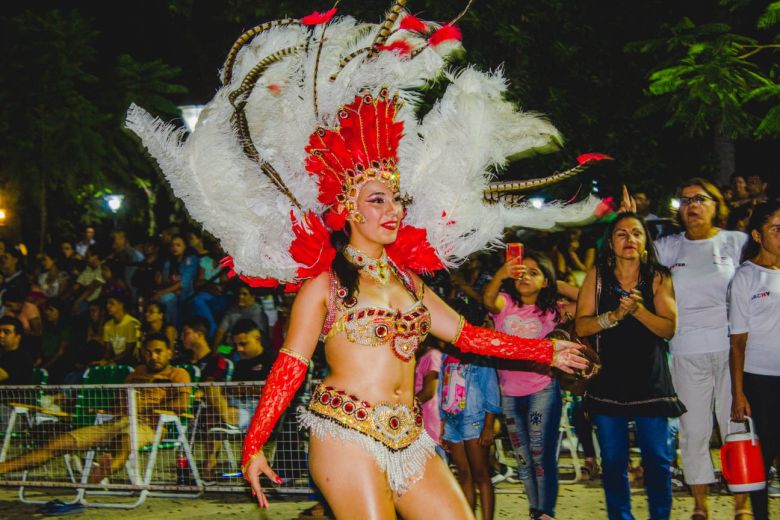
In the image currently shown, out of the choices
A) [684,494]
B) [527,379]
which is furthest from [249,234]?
[684,494]

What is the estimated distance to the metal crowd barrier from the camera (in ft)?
23.1

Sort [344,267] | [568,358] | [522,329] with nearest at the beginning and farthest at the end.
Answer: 1. [344,267]
2. [568,358]
3. [522,329]

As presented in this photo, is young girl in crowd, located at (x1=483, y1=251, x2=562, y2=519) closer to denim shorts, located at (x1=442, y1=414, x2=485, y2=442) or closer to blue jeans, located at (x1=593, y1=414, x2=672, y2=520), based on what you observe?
denim shorts, located at (x1=442, y1=414, x2=485, y2=442)

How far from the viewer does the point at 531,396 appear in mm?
5684

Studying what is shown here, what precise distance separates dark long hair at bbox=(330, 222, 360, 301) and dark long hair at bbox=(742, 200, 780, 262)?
2.84m

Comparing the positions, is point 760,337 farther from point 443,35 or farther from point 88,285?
point 88,285

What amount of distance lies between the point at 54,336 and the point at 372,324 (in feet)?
26.4

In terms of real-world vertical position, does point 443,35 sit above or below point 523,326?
above

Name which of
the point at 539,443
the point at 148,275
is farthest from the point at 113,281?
the point at 539,443

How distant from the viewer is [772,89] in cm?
823

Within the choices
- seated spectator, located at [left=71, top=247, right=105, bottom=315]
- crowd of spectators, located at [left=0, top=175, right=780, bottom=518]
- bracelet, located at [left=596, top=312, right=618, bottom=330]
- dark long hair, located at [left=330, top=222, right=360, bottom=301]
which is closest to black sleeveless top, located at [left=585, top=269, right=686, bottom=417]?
crowd of spectators, located at [left=0, top=175, right=780, bottom=518]

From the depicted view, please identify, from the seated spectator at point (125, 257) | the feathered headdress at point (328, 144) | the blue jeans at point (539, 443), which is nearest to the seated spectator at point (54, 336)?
the seated spectator at point (125, 257)

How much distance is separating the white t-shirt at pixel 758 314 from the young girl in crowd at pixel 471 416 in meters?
1.72

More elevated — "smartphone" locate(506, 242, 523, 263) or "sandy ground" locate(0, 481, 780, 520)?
"smartphone" locate(506, 242, 523, 263)
